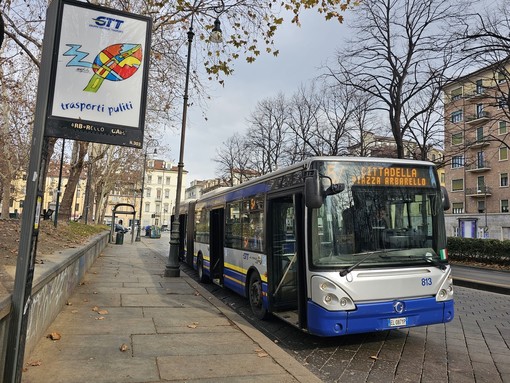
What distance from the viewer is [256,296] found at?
778 cm

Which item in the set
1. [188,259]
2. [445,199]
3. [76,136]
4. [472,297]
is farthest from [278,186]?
[188,259]

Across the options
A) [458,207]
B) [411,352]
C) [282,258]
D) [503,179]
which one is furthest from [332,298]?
[458,207]

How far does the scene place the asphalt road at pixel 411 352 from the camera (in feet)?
15.5

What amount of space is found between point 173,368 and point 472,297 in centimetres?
938

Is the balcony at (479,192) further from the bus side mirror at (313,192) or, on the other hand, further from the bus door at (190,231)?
the bus side mirror at (313,192)

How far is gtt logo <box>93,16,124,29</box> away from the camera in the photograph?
12.0 feet

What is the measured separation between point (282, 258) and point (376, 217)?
1.89 metres

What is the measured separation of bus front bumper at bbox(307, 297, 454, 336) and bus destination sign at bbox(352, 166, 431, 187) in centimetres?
170

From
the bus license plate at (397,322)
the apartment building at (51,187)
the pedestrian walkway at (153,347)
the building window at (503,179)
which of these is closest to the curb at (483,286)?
the bus license plate at (397,322)

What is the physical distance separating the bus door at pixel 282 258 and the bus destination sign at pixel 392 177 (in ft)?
3.95

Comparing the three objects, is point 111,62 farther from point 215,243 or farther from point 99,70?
point 215,243

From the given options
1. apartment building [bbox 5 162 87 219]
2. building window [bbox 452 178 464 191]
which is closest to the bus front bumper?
apartment building [bbox 5 162 87 219]

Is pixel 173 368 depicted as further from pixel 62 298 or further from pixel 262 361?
pixel 62 298

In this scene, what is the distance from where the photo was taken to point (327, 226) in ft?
18.1
